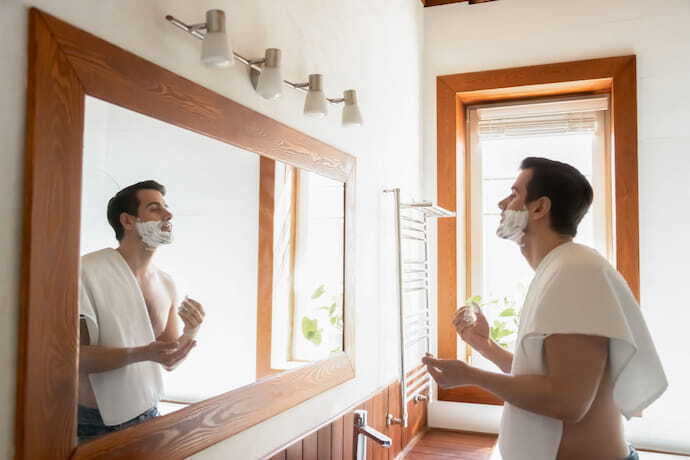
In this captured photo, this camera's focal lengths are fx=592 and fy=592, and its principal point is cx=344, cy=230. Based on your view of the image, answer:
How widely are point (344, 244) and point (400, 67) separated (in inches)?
40.4

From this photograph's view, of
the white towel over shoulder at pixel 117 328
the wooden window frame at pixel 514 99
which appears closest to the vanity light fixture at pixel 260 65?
the white towel over shoulder at pixel 117 328

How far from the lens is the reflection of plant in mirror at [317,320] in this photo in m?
1.55

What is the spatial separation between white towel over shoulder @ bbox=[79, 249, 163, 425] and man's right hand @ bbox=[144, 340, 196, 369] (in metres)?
0.01

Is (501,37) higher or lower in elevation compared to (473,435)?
higher

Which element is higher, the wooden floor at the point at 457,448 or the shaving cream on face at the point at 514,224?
the shaving cream on face at the point at 514,224

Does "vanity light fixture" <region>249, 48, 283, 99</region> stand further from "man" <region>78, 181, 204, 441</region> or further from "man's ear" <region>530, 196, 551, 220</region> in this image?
"man's ear" <region>530, 196, 551, 220</region>

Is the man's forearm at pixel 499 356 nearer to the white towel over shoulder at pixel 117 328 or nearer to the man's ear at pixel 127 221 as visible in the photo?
the white towel over shoulder at pixel 117 328

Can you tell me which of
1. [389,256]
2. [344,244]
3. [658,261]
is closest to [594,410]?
[344,244]

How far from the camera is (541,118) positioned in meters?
2.87

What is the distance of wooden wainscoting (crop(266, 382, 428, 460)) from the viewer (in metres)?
1.50

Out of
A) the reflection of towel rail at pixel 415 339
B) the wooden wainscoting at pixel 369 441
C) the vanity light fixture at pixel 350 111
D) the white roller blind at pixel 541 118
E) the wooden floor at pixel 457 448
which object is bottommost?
the wooden floor at pixel 457 448

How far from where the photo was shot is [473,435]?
2670mm

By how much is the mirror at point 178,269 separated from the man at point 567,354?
43 cm

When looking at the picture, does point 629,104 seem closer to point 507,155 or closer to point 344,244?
point 507,155
